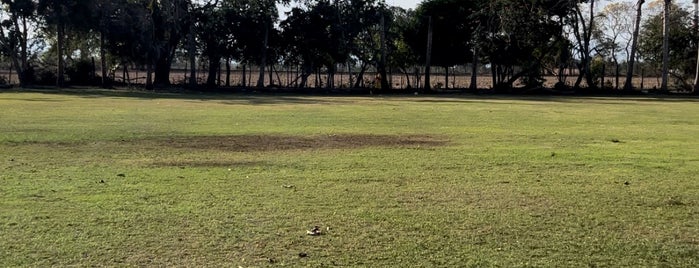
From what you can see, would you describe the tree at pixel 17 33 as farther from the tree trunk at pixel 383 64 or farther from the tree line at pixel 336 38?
the tree trunk at pixel 383 64

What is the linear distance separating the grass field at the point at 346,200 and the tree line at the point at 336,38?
34880 millimetres

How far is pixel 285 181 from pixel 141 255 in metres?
3.73

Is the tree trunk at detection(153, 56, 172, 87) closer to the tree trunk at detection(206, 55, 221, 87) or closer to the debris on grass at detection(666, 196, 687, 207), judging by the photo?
the tree trunk at detection(206, 55, 221, 87)

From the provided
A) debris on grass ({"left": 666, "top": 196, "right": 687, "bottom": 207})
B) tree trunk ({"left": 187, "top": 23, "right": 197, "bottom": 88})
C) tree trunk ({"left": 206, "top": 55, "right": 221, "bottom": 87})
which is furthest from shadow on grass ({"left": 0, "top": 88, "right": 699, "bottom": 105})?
debris on grass ({"left": 666, "top": 196, "right": 687, "bottom": 207})

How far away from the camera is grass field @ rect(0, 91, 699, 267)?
581cm

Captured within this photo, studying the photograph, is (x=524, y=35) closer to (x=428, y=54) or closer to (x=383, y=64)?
(x=428, y=54)

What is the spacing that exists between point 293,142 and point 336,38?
38.3 m

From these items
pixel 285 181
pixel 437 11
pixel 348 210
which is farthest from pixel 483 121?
pixel 437 11

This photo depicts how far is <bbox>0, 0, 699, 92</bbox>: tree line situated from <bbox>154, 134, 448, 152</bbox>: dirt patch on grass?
34.9 metres

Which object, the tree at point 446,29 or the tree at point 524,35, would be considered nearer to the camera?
the tree at point 524,35

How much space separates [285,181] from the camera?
30.5 ft

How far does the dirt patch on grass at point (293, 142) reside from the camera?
1338cm

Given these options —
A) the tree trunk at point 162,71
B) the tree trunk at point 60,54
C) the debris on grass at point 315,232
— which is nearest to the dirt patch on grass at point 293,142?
the debris on grass at point 315,232

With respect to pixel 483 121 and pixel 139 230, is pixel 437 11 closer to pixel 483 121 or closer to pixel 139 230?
pixel 483 121
